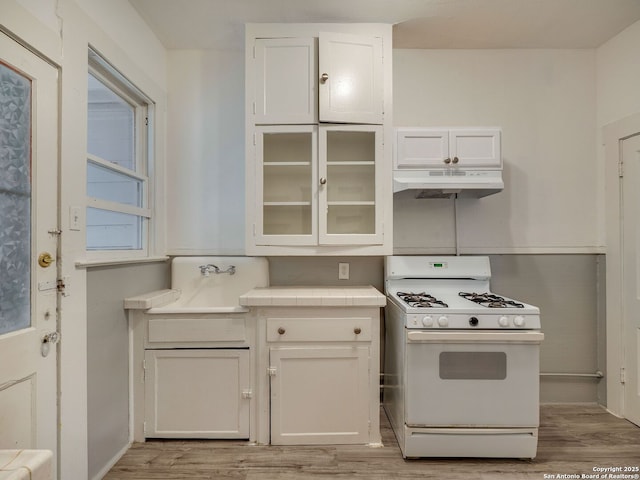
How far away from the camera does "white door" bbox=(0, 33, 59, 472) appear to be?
120cm

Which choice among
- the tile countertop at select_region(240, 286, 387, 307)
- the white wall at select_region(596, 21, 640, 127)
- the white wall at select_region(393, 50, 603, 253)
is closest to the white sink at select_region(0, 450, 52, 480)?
the tile countertop at select_region(240, 286, 387, 307)

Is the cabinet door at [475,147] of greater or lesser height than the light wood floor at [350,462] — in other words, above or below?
above

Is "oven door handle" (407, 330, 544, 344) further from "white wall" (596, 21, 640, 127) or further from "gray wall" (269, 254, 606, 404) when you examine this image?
"white wall" (596, 21, 640, 127)

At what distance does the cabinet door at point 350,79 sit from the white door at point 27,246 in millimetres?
1331

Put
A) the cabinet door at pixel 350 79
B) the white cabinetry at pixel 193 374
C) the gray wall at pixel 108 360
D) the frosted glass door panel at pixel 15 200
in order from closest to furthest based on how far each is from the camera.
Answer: the frosted glass door panel at pixel 15 200
the gray wall at pixel 108 360
the white cabinetry at pixel 193 374
the cabinet door at pixel 350 79

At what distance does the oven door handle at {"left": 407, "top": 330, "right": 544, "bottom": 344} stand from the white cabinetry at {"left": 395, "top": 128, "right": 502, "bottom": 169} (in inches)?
39.8

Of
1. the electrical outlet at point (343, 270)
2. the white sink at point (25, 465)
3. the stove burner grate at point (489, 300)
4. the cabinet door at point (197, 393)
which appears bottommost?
the cabinet door at point (197, 393)

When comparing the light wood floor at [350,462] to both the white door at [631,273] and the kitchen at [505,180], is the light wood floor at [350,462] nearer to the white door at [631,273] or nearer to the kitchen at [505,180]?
the white door at [631,273]

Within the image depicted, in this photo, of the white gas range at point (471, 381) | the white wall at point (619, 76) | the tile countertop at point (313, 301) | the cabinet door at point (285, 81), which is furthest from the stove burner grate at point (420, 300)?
the white wall at point (619, 76)

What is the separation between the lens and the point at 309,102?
6.96 feet

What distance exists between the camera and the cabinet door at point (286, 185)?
215 centimetres

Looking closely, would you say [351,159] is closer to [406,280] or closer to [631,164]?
[406,280]

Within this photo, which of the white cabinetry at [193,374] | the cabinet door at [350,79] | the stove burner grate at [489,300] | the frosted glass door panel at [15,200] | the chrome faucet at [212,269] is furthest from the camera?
the chrome faucet at [212,269]

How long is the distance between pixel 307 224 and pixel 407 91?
4.07 feet
